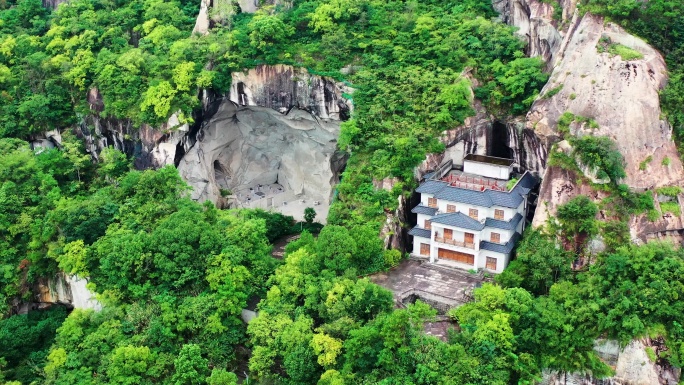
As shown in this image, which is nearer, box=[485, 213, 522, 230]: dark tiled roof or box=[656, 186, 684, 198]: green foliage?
box=[656, 186, 684, 198]: green foliage

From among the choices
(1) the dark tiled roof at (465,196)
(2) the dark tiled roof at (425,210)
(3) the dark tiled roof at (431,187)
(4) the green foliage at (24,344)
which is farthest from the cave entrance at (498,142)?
(4) the green foliage at (24,344)

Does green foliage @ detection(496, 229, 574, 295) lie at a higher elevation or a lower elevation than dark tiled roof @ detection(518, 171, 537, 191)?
lower

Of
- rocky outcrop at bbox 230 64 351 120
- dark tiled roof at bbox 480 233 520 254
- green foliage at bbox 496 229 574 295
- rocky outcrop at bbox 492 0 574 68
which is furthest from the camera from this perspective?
rocky outcrop at bbox 230 64 351 120

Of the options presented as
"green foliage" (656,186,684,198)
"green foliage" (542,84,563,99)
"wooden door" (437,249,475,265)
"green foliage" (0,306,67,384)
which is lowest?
"green foliage" (0,306,67,384)

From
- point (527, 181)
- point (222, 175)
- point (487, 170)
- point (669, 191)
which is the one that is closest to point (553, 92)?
point (527, 181)

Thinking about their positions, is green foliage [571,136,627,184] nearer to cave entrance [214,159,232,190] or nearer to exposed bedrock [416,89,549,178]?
exposed bedrock [416,89,549,178]

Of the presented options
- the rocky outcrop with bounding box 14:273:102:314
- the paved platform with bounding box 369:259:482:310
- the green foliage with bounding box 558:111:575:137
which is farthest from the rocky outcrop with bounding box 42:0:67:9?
the green foliage with bounding box 558:111:575:137

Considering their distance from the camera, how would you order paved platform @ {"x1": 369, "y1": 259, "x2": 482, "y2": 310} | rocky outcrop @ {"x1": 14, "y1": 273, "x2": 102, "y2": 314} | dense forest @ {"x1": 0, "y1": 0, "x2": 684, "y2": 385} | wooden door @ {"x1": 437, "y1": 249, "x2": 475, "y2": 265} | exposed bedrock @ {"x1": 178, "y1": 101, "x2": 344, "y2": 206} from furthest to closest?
exposed bedrock @ {"x1": 178, "y1": 101, "x2": 344, "y2": 206}
rocky outcrop @ {"x1": 14, "y1": 273, "x2": 102, "y2": 314}
wooden door @ {"x1": 437, "y1": 249, "x2": 475, "y2": 265}
paved platform @ {"x1": 369, "y1": 259, "x2": 482, "y2": 310}
dense forest @ {"x1": 0, "y1": 0, "x2": 684, "y2": 385}

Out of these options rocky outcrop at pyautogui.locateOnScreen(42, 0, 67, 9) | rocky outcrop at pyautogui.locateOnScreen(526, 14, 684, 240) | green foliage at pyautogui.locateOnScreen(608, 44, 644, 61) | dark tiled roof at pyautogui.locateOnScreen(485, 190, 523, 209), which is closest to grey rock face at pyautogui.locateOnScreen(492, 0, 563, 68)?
rocky outcrop at pyautogui.locateOnScreen(526, 14, 684, 240)
